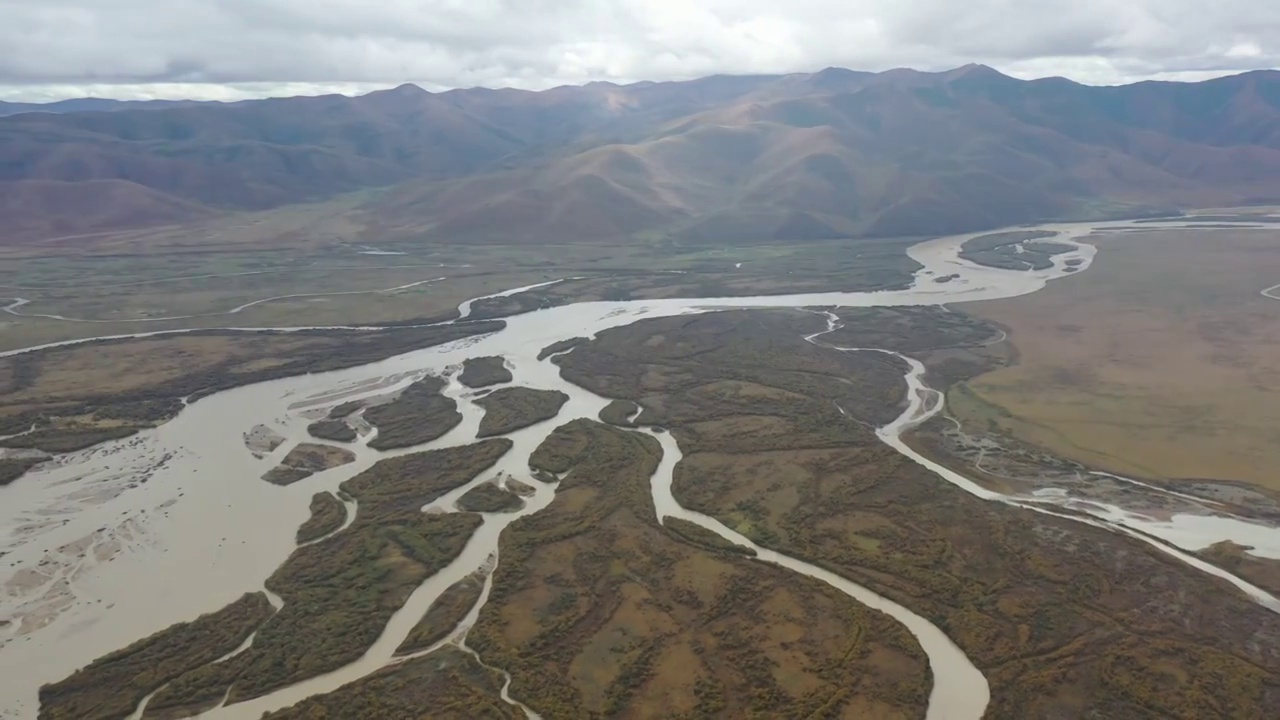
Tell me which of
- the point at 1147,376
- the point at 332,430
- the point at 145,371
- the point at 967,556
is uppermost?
the point at 1147,376

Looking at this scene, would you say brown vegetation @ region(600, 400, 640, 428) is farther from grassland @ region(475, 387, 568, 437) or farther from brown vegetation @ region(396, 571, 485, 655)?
brown vegetation @ region(396, 571, 485, 655)

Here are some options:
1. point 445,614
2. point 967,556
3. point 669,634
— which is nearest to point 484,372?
point 445,614

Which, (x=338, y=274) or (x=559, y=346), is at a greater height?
(x=559, y=346)

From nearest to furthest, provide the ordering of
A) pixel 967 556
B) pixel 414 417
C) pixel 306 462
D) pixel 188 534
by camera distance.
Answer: pixel 967 556, pixel 188 534, pixel 306 462, pixel 414 417

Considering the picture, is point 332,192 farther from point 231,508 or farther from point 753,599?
point 753,599

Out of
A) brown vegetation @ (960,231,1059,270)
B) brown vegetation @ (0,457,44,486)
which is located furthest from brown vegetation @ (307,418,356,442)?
brown vegetation @ (960,231,1059,270)

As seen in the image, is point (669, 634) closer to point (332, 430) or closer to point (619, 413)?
point (619, 413)

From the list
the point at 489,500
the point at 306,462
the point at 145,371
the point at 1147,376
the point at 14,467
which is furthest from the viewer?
the point at 145,371
